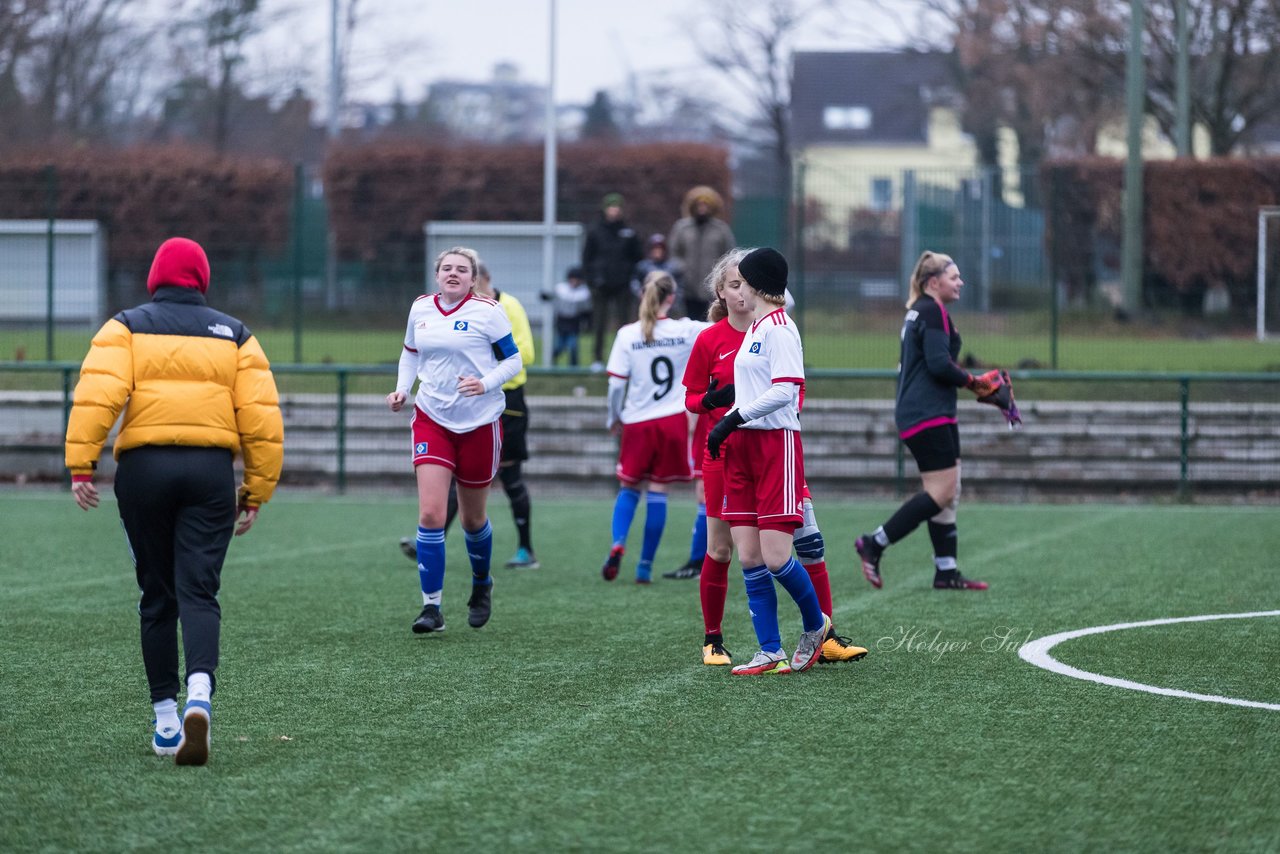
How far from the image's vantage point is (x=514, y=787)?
5.04m

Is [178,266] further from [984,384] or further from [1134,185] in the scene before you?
[1134,185]

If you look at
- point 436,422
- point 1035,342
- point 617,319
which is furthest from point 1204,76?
point 436,422

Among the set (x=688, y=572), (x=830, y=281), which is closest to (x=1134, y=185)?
(x=830, y=281)

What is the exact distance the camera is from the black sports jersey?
30.2 ft

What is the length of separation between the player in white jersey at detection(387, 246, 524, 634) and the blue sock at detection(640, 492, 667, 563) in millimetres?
2189

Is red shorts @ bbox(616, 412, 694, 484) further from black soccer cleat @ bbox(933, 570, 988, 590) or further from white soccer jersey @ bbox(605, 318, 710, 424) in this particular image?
black soccer cleat @ bbox(933, 570, 988, 590)

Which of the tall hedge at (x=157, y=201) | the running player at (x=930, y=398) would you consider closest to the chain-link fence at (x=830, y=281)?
the tall hedge at (x=157, y=201)

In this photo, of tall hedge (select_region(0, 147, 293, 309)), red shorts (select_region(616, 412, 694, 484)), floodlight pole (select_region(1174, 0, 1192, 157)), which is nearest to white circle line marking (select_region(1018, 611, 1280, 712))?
red shorts (select_region(616, 412, 694, 484))

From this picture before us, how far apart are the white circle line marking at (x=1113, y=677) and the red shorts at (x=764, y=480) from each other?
4.35ft

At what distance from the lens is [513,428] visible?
10.7m

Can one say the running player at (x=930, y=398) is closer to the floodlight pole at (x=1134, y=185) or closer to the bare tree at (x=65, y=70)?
the floodlight pole at (x=1134, y=185)

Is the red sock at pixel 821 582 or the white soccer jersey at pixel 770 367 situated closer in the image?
the white soccer jersey at pixel 770 367

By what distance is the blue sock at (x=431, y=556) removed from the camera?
8031 millimetres

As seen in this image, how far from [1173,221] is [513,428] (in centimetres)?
1348
